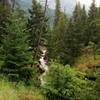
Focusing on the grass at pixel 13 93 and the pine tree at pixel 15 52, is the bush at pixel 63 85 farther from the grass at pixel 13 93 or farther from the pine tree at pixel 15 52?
the pine tree at pixel 15 52

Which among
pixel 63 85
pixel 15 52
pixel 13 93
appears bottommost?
pixel 63 85

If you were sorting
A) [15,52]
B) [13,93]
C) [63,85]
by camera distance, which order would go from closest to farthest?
[13,93] < [63,85] < [15,52]

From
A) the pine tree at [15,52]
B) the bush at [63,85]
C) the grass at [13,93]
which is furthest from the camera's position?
the pine tree at [15,52]

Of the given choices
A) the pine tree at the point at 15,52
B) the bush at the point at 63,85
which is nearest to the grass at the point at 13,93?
the bush at the point at 63,85

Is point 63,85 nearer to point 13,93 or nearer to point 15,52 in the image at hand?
point 15,52

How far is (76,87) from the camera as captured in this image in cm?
2048

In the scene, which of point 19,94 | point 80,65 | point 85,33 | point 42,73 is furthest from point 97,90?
point 85,33

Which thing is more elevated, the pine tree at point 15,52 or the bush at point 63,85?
the pine tree at point 15,52

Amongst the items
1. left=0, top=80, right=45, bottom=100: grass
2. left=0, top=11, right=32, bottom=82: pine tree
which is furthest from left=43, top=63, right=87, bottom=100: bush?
left=0, top=11, right=32, bottom=82: pine tree

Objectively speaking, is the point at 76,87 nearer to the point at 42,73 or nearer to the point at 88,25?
the point at 42,73

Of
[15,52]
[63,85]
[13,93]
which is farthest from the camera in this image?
[15,52]

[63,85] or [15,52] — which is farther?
→ [15,52]

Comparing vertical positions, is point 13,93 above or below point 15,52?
below

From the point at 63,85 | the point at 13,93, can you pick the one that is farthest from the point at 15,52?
the point at 13,93
